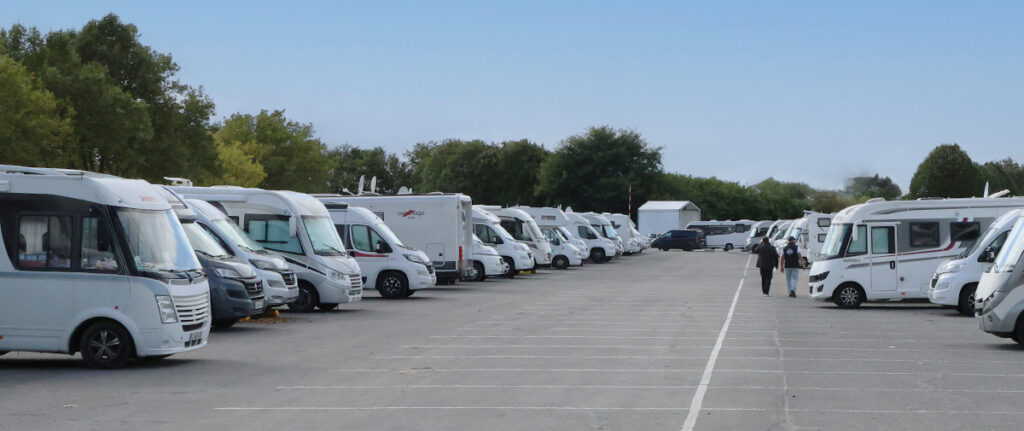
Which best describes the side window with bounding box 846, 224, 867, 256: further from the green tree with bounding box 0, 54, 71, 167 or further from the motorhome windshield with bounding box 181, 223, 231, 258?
the green tree with bounding box 0, 54, 71, 167

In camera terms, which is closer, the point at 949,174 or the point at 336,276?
the point at 336,276

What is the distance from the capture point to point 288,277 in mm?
21531

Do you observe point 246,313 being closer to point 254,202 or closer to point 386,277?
point 254,202

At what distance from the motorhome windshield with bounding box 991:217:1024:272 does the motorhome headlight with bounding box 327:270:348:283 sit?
12.1 meters

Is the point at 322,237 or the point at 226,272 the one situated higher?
the point at 322,237

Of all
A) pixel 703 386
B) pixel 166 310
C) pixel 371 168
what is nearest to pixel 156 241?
pixel 166 310

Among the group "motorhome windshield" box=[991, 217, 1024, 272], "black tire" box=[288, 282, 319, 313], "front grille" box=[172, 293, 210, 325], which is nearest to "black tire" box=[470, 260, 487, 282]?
"black tire" box=[288, 282, 319, 313]

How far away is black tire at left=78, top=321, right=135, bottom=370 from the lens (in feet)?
45.3

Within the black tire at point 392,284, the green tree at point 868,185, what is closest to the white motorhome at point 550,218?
the black tire at point 392,284

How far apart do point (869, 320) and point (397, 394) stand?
13.0 m

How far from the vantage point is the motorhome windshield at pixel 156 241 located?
14.2m

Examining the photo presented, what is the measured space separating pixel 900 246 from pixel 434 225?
13020mm

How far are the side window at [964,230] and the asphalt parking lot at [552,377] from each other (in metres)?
3.31

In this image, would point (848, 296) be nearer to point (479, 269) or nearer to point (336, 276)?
point (336, 276)
